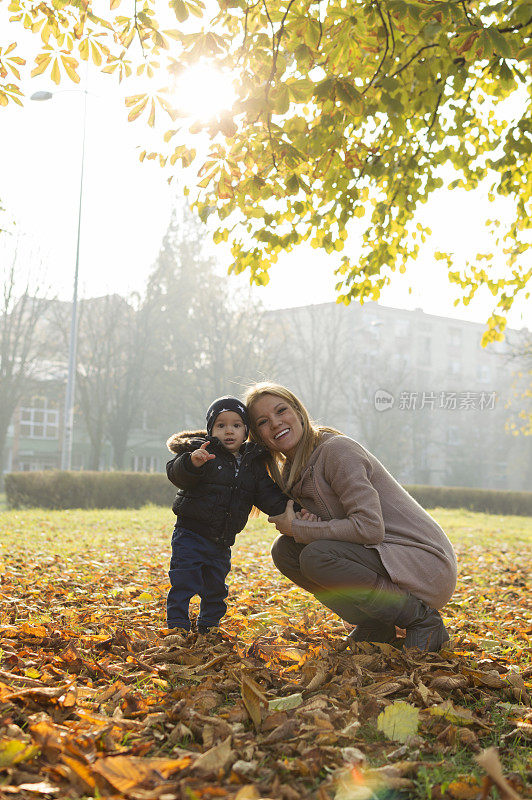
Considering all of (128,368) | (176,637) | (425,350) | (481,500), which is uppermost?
(425,350)

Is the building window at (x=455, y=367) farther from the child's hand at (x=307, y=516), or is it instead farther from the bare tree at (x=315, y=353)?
the child's hand at (x=307, y=516)

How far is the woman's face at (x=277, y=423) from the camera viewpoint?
11.9 ft

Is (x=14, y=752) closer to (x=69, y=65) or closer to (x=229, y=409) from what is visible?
(x=229, y=409)

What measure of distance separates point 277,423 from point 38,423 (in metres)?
42.6

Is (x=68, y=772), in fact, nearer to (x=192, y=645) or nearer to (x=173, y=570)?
(x=192, y=645)

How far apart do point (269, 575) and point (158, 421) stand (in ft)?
91.4

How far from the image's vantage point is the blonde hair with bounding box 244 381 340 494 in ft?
11.8

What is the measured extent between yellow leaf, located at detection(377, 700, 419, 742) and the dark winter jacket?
4.48 ft

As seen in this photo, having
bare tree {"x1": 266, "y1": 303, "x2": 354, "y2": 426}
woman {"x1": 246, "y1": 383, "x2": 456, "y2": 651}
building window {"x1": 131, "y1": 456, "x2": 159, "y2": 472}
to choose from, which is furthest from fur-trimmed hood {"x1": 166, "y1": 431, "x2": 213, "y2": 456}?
building window {"x1": 131, "y1": 456, "x2": 159, "y2": 472}

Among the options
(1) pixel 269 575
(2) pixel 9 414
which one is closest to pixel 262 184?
(1) pixel 269 575

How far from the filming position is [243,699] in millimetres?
2455

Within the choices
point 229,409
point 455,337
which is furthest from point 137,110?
point 455,337

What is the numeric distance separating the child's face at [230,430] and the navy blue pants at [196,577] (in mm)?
555

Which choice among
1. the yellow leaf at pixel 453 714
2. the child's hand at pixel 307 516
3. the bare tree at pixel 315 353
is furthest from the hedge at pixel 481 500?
the yellow leaf at pixel 453 714
